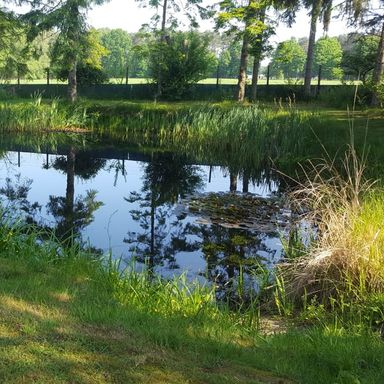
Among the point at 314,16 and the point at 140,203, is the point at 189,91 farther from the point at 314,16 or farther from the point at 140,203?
the point at 140,203

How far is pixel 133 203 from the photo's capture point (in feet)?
32.0

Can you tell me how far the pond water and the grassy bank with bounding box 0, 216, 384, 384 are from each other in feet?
4.17

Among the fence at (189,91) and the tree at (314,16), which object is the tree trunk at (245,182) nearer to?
the tree at (314,16)

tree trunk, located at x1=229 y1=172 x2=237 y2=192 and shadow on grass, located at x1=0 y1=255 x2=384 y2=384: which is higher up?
shadow on grass, located at x1=0 y1=255 x2=384 y2=384

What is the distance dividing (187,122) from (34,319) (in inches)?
548

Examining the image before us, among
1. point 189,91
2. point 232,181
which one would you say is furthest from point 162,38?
point 232,181

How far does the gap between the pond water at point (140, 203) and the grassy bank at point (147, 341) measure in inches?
50.1

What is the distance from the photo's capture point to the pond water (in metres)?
6.45

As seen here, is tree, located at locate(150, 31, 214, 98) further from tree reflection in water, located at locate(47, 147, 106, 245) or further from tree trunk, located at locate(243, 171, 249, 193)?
tree trunk, located at locate(243, 171, 249, 193)

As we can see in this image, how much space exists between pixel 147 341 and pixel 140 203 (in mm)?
6895

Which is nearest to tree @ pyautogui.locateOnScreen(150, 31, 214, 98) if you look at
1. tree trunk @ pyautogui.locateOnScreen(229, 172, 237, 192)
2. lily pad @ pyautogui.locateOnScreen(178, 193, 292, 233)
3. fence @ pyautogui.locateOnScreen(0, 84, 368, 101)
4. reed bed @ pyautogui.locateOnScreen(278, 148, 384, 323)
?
fence @ pyautogui.locateOnScreen(0, 84, 368, 101)

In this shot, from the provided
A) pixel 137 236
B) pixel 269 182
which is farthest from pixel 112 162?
pixel 137 236

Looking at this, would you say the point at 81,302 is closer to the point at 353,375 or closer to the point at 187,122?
the point at 353,375

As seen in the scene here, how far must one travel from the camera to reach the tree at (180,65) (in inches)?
989
